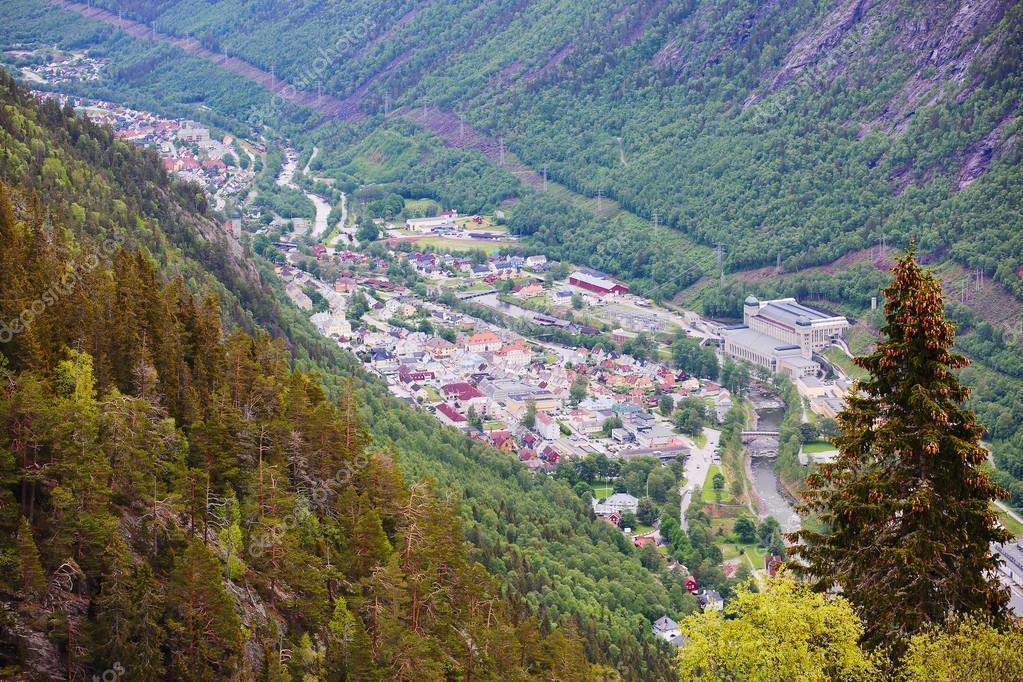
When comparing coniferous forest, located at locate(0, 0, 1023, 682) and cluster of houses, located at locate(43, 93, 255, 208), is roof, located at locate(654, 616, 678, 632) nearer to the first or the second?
coniferous forest, located at locate(0, 0, 1023, 682)

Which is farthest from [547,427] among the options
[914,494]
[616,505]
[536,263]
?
[914,494]

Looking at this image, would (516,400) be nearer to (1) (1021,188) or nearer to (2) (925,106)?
(1) (1021,188)

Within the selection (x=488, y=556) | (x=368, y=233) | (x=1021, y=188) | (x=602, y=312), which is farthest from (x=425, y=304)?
(x=488, y=556)

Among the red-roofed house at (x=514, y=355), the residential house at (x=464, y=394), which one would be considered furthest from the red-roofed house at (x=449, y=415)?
the red-roofed house at (x=514, y=355)

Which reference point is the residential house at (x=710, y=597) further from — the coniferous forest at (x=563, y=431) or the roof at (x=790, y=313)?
the roof at (x=790, y=313)

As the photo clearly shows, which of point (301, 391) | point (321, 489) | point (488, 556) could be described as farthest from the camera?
point (488, 556)

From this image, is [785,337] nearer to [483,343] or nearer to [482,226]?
[483,343]

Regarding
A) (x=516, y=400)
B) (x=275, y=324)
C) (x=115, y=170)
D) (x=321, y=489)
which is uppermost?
(x=321, y=489)
